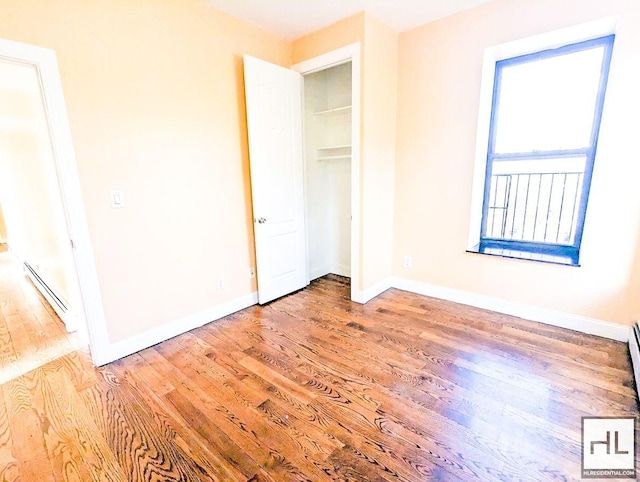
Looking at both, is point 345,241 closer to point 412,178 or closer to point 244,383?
point 412,178

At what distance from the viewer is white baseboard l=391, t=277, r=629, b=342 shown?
236cm

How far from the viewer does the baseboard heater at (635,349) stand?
185 centimetres

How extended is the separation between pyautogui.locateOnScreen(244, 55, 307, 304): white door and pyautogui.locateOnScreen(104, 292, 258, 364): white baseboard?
0.23 metres

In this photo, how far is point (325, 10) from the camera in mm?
2580

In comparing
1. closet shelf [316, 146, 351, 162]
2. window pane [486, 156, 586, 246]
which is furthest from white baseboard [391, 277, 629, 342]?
closet shelf [316, 146, 351, 162]

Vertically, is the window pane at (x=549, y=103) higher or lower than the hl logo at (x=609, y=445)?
higher

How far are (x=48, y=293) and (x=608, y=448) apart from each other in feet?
16.4

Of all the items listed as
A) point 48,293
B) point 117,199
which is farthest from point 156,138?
point 48,293

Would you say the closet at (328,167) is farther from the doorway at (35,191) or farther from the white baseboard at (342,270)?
the doorway at (35,191)

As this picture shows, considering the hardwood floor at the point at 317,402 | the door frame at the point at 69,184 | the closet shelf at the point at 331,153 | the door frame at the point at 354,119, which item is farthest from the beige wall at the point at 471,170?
the door frame at the point at 69,184

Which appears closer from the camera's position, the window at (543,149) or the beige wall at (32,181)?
the beige wall at (32,181)

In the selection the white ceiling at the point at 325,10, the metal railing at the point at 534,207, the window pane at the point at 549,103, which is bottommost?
the metal railing at the point at 534,207

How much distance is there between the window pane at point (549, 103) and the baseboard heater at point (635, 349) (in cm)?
148

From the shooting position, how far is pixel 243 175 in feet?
9.61
